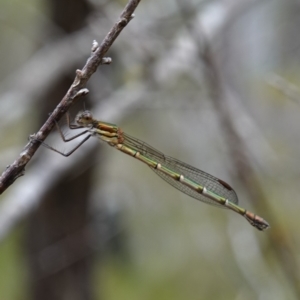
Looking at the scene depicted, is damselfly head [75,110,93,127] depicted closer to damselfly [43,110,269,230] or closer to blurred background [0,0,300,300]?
blurred background [0,0,300,300]

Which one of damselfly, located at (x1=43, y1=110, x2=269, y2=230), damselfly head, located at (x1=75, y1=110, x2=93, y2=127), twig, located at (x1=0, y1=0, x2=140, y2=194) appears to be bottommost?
twig, located at (x1=0, y1=0, x2=140, y2=194)

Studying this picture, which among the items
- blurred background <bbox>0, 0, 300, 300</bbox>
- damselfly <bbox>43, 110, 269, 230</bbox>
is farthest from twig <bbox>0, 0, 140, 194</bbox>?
damselfly <bbox>43, 110, 269, 230</bbox>

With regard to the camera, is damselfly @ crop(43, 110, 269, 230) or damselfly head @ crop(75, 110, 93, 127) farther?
damselfly @ crop(43, 110, 269, 230)

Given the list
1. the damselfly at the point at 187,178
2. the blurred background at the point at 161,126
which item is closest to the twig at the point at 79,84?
the blurred background at the point at 161,126

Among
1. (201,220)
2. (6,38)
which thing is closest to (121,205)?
(201,220)

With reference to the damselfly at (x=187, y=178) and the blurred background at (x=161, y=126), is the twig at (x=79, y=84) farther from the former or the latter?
the damselfly at (x=187, y=178)

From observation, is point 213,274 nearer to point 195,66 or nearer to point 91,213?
Answer: point 91,213

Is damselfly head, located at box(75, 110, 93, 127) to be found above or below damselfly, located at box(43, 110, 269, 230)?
below

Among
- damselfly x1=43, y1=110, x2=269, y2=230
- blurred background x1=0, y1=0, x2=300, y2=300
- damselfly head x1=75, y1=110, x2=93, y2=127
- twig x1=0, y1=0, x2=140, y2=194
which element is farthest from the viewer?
blurred background x1=0, y1=0, x2=300, y2=300

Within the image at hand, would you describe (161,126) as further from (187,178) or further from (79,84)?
(79,84)
